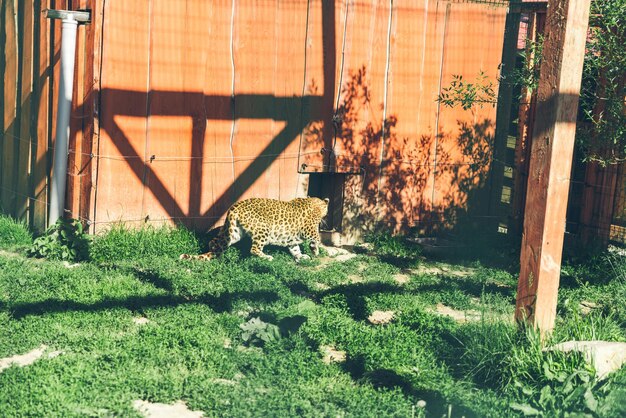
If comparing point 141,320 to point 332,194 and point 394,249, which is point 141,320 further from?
point 332,194

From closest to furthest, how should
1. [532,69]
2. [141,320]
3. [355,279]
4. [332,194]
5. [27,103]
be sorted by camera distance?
[141,320] → [532,69] → [355,279] → [27,103] → [332,194]

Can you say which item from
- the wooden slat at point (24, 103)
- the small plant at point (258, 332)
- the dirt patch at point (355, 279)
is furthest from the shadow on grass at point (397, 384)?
A: the wooden slat at point (24, 103)

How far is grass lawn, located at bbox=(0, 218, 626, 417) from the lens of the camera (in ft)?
18.2

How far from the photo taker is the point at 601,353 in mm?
5797

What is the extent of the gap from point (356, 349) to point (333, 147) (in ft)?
13.0

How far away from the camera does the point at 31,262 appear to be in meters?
8.50

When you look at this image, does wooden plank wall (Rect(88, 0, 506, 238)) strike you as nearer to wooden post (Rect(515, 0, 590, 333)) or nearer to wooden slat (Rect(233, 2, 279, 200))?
wooden slat (Rect(233, 2, 279, 200))

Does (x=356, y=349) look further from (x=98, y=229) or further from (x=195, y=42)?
(x=195, y=42)

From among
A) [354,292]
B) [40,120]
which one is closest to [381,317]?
[354,292]

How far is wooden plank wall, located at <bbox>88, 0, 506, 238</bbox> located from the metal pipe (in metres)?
0.31

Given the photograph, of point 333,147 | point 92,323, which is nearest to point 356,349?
point 92,323

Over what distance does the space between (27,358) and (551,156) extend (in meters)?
3.96

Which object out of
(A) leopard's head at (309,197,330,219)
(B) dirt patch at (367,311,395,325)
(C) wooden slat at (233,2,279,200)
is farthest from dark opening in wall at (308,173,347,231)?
(B) dirt patch at (367,311,395,325)

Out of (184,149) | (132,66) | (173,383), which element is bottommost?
(173,383)
